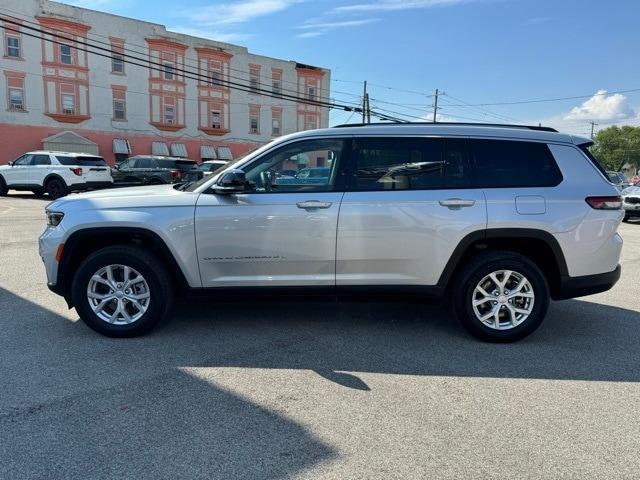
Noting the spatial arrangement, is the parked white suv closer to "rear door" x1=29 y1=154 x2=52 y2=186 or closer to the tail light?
"rear door" x1=29 y1=154 x2=52 y2=186

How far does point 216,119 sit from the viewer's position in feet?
129

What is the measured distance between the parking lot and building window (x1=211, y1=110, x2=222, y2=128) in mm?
35767

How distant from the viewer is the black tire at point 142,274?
4.26 meters

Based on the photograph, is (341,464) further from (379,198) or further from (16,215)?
(16,215)

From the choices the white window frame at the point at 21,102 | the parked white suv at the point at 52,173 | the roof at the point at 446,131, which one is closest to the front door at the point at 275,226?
the roof at the point at 446,131

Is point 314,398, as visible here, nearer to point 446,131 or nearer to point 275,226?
point 275,226

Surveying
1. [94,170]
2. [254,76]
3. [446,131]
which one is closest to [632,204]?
[446,131]

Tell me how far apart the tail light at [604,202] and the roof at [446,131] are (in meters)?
0.55

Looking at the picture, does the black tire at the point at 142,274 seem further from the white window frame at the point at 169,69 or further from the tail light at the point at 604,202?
the white window frame at the point at 169,69

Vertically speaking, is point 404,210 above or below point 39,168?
below

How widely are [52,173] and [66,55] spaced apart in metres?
18.2

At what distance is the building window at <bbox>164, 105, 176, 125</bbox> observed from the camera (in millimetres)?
36688

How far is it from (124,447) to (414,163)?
311 cm

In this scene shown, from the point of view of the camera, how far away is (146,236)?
4.26m
